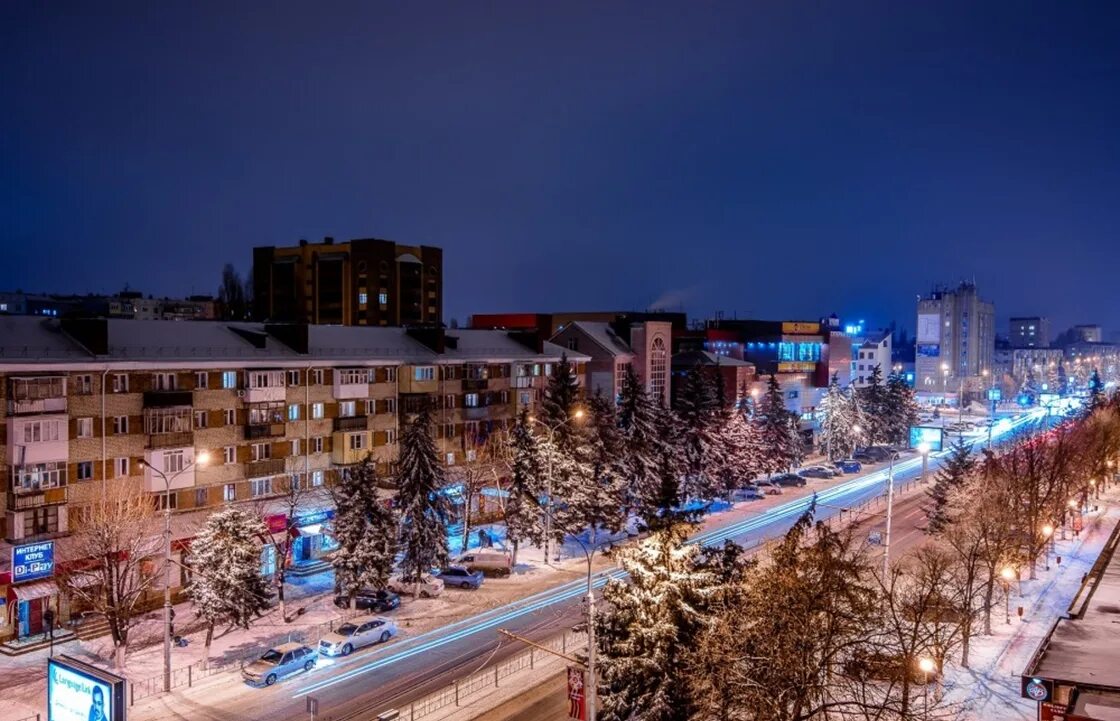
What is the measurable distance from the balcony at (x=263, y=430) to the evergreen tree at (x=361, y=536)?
8774 millimetres

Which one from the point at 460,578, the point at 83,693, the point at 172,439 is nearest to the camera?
the point at 83,693

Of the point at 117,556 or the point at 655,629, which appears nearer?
the point at 655,629

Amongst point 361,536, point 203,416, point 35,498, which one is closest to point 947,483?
point 361,536

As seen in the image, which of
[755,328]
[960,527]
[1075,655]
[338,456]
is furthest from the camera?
[755,328]

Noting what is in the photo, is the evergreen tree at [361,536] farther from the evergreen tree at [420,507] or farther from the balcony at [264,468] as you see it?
the balcony at [264,468]

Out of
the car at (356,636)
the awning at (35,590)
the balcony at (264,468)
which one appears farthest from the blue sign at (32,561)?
the car at (356,636)

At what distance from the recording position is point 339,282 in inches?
4732

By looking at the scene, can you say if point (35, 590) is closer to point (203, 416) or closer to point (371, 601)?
point (203, 416)

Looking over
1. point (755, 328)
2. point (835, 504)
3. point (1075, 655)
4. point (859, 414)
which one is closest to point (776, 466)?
point (835, 504)

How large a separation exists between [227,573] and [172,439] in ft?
37.5

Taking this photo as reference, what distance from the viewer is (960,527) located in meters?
40.1

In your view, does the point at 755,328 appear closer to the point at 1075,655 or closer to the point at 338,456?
the point at 338,456

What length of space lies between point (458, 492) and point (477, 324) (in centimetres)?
6888

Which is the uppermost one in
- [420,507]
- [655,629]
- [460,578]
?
[655,629]
